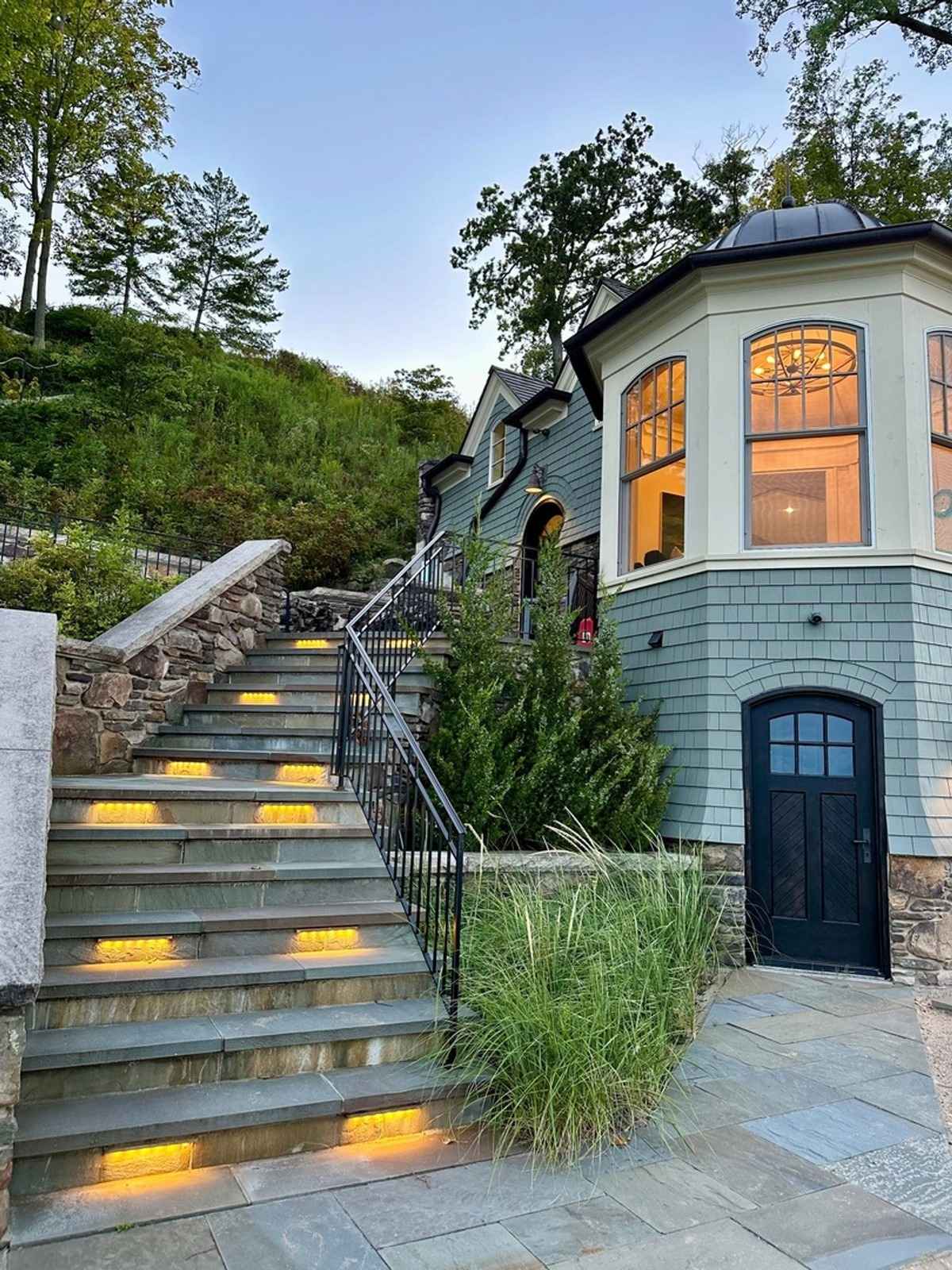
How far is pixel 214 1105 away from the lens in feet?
9.14

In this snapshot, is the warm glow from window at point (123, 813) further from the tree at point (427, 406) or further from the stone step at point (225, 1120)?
the tree at point (427, 406)

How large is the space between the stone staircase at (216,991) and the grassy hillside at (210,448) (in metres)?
8.53

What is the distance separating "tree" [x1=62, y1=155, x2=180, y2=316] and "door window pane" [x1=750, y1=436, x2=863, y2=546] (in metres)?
19.7

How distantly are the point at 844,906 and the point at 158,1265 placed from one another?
529cm

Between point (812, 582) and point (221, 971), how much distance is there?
17.1 ft

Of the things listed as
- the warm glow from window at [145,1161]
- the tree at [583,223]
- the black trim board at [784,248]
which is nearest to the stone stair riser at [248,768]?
the warm glow from window at [145,1161]

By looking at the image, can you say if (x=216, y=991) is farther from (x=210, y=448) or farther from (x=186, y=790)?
(x=210, y=448)

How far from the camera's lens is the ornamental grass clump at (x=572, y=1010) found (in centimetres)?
300

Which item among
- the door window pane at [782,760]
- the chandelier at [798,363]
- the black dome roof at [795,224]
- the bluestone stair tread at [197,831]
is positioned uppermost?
the black dome roof at [795,224]

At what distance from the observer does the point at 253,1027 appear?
316cm

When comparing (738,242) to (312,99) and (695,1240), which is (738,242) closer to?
(695,1240)

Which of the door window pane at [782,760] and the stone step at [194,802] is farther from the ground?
the door window pane at [782,760]

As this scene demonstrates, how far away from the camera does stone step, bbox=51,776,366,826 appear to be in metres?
4.20

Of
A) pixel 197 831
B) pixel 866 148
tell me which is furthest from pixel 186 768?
pixel 866 148
